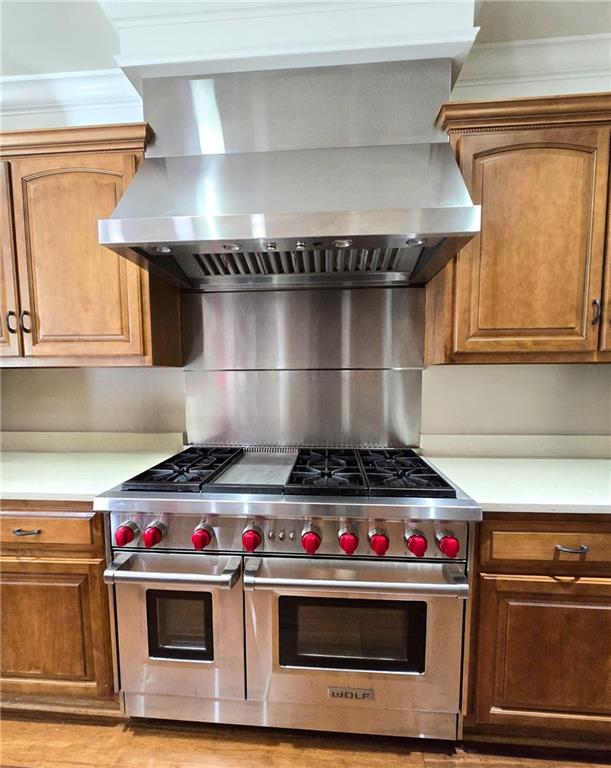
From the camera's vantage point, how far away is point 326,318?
5.77 ft

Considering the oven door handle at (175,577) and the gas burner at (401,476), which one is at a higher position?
the gas burner at (401,476)

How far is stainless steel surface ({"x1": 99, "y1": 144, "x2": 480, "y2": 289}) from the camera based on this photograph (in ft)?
3.53

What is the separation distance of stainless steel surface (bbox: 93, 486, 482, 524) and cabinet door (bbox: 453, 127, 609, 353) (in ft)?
2.05

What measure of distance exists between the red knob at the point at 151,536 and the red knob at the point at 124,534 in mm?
61

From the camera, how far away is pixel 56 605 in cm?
132

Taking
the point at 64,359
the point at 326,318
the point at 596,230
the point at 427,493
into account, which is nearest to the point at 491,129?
the point at 596,230

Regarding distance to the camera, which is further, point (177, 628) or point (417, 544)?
point (177, 628)

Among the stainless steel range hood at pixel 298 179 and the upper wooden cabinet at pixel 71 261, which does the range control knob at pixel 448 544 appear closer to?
the stainless steel range hood at pixel 298 179

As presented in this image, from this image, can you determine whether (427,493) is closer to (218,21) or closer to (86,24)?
(218,21)

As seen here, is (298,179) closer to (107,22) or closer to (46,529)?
(107,22)

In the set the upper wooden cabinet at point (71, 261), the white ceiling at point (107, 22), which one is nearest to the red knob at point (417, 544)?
the upper wooden cabinet at point (71, 261)

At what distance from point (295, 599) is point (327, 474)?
0.43 metres

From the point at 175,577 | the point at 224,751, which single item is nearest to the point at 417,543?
the point at 175,577

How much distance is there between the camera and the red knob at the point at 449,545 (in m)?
1.12
